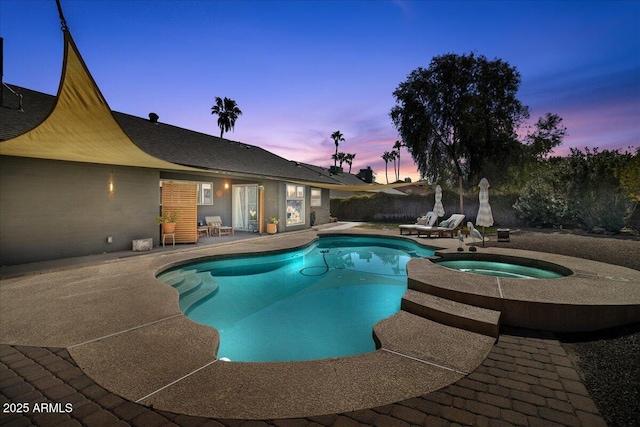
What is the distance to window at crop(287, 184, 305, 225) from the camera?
50.4ft

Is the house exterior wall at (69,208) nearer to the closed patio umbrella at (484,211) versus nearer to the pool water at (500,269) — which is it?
the pool water at (500,269)

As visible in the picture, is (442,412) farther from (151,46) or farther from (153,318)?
(151,46)

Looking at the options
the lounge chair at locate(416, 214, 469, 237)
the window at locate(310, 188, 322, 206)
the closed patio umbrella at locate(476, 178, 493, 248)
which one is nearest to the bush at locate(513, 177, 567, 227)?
the lounge chair at locate(416, 214, 469, 237)

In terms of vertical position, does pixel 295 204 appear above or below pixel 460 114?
below

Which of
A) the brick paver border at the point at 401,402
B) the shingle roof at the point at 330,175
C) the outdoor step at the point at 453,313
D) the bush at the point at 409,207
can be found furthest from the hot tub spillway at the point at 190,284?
the bush at the point at 409,207

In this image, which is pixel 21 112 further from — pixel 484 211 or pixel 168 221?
pixel 484 211

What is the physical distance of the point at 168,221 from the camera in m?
9.89

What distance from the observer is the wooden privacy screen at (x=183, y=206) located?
33.7ft

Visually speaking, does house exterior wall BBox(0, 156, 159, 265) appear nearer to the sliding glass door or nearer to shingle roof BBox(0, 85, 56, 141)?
shingle roof BBox(0, 85, 56, 141)

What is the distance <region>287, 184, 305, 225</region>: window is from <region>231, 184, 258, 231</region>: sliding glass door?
1881 mm

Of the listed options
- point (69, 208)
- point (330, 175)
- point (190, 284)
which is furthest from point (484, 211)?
point (330, 175)

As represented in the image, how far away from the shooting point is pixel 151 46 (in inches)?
450

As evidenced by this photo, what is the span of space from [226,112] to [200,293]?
88.9 ft

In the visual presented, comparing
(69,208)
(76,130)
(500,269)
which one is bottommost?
(500,269)
